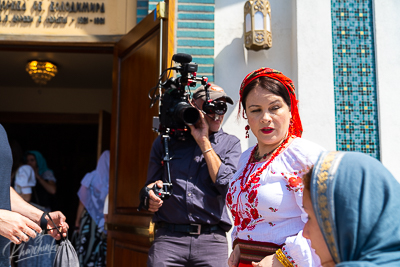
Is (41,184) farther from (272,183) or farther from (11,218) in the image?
(272,183)

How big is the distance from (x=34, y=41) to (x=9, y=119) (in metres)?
3.62

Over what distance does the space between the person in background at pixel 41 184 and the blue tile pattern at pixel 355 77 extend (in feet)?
11.3

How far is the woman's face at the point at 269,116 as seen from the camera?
1.84 metres

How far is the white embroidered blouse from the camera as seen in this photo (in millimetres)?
1663

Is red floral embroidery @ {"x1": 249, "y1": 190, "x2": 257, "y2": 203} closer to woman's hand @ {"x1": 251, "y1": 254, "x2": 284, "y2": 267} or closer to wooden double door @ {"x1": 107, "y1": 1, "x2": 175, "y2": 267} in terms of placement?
woman's hand @ {"x1": 251, "y1": 254, "x2": 284, "y2": 267}

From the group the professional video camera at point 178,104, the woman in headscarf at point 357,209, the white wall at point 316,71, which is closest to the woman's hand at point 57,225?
the professional video camera at point 178,104

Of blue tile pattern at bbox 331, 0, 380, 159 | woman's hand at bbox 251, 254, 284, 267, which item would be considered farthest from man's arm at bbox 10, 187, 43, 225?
blue tile pattern at bbox 331, 0, 380, 159

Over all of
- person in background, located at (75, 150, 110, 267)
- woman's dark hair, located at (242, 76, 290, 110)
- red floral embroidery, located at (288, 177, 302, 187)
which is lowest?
person in background, located at (75, 150, 110, 267)

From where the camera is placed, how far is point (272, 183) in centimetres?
172

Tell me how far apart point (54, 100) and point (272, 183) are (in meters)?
6.39

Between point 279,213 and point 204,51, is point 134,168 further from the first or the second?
point 279,213

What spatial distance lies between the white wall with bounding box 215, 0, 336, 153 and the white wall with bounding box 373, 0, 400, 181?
0.41 meters

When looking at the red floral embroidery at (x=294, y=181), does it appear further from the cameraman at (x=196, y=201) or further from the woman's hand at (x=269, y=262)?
the cameraman at (x=196, y=201)

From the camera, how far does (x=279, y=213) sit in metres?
1.68
